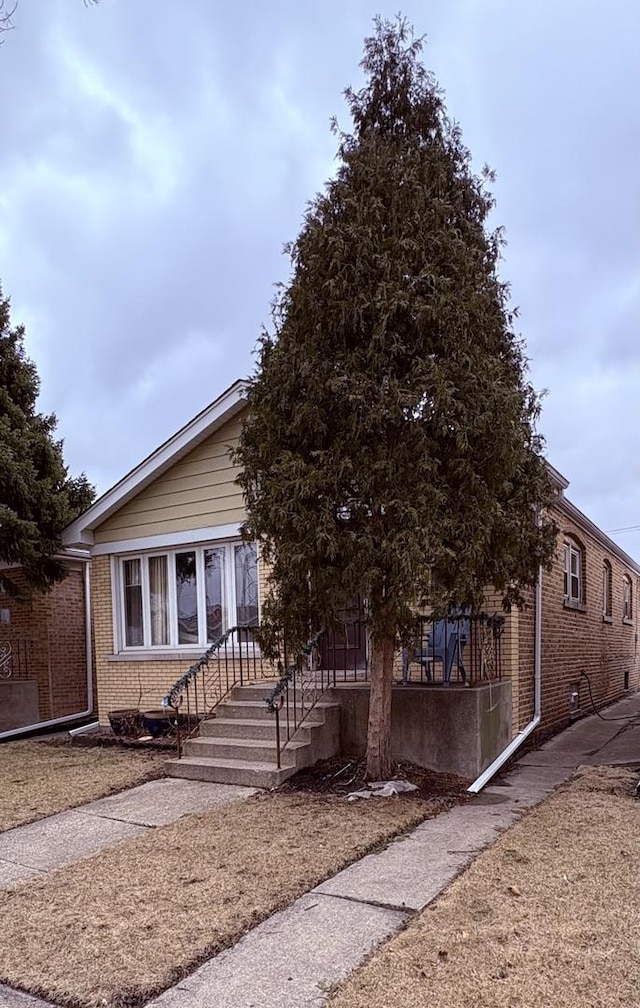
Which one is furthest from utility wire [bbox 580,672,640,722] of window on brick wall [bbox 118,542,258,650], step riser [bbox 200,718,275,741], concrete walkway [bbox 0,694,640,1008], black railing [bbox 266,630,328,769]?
step riser [bbox 200,718,275,741]

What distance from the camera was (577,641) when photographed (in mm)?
12102

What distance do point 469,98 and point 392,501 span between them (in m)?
4.76

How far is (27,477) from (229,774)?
5.88 meters

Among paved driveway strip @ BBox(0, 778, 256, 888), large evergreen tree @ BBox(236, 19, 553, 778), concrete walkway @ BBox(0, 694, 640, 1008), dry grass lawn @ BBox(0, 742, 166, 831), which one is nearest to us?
concrete walkway @ BBox(0, 694, 640, 1008)

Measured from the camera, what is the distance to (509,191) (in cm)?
891

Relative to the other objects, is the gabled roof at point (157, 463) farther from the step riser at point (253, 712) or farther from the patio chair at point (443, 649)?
the patio chair at point (443, 649)

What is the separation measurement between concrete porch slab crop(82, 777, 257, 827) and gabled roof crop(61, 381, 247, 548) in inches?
182

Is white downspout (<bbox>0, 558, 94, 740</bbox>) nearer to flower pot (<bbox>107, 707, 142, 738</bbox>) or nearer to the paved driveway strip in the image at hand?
flower pot (<bbox>107, 707, 142, 738</bbox>)

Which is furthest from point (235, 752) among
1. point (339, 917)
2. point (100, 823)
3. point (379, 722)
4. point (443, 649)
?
point (339, 917)

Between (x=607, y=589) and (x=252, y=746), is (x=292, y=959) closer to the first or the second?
(x=252, y=746)

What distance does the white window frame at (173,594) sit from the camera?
10219 millimetres

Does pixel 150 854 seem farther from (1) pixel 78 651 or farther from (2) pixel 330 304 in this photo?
(1) pixel 78 651

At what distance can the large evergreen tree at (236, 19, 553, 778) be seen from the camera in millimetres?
5969

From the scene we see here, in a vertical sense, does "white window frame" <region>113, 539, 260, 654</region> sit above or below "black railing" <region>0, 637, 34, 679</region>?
above
